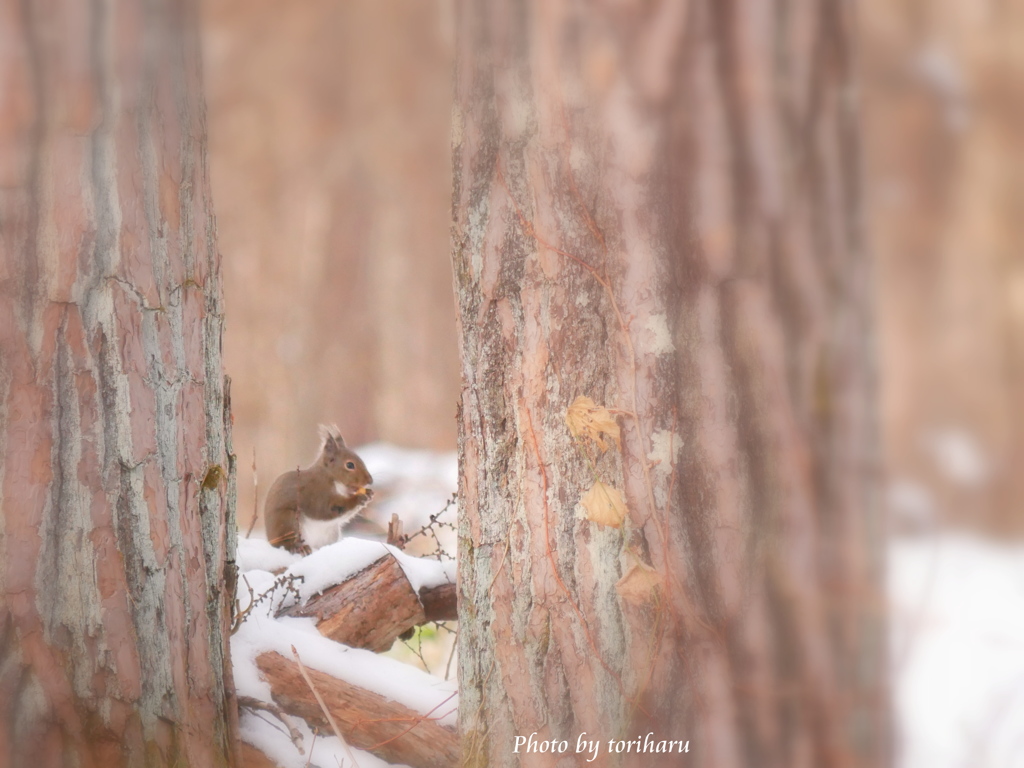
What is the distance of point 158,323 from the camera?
4.13 feet

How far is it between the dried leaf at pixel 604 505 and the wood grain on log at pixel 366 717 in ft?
1.93

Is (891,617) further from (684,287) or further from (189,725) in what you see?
(189,725)

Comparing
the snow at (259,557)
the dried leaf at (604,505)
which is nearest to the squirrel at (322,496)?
the snow at (259,557)

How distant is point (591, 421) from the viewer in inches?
42.2

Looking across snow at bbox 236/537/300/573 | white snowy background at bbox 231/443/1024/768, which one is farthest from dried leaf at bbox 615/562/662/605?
snow at bbox 236/537/300/573

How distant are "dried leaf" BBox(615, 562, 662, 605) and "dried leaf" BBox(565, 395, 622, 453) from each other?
16 cm

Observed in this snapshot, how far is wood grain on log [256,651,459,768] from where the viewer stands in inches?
55.9

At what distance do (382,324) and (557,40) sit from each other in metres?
2.68

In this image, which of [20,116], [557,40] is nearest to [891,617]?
[557,40]

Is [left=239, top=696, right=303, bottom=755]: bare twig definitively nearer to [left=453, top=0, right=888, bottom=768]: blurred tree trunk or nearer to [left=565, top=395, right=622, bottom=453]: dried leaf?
[left=453, top=0, right=888, bottom=768]: blurred tree trunk

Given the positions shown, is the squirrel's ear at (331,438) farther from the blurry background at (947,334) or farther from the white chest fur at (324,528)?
the blurry background at (947,334)

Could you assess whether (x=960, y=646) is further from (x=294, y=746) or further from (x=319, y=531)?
(x=319, y=531)

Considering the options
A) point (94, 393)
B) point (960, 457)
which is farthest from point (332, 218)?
point (960, 457)

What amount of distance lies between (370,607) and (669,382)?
0.98 meters
